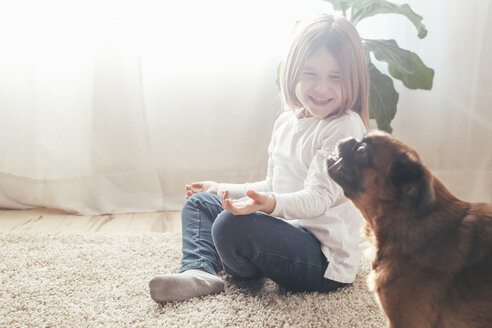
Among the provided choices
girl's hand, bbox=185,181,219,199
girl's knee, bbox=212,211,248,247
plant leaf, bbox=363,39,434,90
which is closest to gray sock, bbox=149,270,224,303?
girl's knee, bbox=212,211,248,247

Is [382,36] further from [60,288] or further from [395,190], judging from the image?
[60,288]

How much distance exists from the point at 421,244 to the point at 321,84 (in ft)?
1.74

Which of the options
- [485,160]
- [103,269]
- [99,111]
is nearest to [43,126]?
[99,111]

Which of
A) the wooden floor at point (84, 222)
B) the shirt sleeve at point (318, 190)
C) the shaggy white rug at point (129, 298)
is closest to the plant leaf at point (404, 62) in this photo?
the shirt sleeve at point (318, 190)

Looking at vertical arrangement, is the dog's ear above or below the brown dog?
above

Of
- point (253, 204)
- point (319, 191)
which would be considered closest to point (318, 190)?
point (319, 191)

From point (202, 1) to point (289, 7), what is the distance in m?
0.39

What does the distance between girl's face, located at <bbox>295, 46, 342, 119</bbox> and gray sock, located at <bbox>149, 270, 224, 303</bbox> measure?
1.84 feet

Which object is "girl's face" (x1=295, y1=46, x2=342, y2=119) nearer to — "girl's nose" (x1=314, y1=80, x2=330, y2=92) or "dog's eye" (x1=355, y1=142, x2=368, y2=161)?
"girl's nose" (x1=314, y1=80, x2=330, y2=92)

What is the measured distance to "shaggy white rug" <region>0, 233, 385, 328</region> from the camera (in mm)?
1147

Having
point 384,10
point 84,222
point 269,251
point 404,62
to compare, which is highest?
point 384,10

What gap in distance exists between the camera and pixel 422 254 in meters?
0.90

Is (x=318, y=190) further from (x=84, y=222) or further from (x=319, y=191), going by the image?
(x=84, y=222)

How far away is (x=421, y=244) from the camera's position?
898 mm
